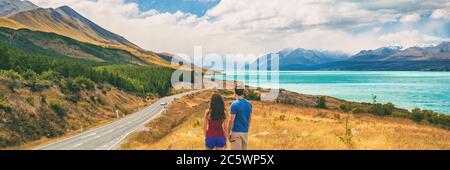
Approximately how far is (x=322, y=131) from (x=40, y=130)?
1769 inches

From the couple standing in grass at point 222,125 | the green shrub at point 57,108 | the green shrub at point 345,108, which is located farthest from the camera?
the green shrub at point 57,108

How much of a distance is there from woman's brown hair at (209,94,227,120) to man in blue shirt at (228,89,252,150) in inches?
12.6

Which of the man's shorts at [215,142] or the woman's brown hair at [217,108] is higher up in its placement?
the woman's brown hair at [217,108]

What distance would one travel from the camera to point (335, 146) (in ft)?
58.7

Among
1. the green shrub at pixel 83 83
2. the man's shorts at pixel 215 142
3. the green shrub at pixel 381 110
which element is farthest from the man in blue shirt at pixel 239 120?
the green shrub at pixel 83 83

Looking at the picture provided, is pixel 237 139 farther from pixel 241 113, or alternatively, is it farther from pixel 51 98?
pixel 51 98

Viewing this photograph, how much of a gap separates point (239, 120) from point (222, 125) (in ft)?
1.74

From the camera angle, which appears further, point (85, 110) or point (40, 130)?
point (85, 110)

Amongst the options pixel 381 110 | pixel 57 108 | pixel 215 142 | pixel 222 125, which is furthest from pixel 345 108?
pixel 215 142

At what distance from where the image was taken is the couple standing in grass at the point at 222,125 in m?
11.9

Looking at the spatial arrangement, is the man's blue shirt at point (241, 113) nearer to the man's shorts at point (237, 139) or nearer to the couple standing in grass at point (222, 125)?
the couple standing in grass at point (222, 125)
